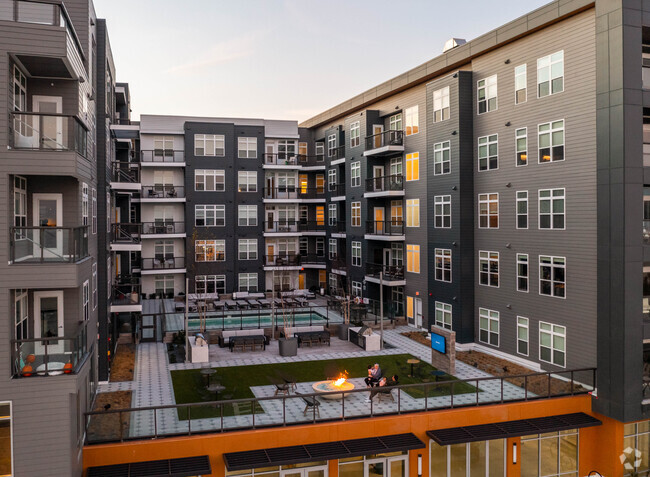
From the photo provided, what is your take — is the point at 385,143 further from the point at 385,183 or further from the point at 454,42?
the point at 454,42

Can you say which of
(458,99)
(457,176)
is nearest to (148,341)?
(457,176)

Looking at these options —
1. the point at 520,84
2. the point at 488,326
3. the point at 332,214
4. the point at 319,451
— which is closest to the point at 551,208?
the point at 520,84

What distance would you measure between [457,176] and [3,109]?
69.5 feet

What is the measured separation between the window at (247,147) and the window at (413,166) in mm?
15552

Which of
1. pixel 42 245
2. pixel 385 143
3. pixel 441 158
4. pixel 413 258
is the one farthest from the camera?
pixel 385 143

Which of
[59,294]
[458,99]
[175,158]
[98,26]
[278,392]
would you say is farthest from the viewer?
[175,158]

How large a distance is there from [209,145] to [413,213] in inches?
726

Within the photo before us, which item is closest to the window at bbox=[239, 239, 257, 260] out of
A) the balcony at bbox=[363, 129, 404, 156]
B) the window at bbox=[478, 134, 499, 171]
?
the balcony at bbox=[363, 129, 404, 156]

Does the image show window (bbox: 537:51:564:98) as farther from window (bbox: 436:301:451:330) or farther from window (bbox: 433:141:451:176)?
window (bbox: 436:301:451:330)

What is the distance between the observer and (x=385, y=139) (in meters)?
36.2

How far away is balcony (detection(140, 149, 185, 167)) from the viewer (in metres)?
42.7

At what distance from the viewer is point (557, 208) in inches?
901

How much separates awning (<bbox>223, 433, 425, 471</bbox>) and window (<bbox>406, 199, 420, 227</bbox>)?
18.4 meters

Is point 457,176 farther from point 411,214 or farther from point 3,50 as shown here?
point 3,50
